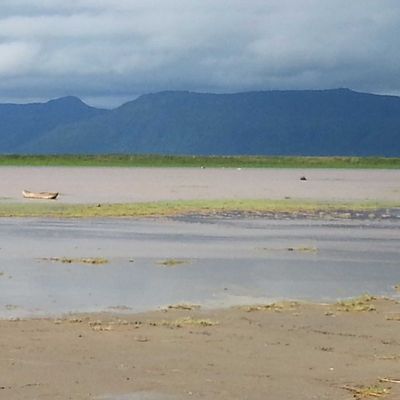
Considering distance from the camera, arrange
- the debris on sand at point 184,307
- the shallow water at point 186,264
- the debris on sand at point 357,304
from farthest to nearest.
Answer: the shallow water at point 186,264 < the debris on sand at point 357,304 < the debris on sand at point 184,307

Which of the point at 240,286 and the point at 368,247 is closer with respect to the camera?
the point at 240,286

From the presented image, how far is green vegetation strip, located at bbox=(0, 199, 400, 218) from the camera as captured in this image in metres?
41.9

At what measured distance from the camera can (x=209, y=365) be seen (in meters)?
11.8

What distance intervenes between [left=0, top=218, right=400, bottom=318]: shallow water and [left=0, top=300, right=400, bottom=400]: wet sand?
170 cm

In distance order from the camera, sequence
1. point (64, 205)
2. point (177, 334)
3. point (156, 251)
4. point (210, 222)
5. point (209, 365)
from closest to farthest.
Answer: point (209, 365), point (177, 334), point (156, 251), point (210, 222), point (64, 205)

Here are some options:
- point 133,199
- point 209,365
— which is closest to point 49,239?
point 209,365

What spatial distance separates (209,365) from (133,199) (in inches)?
1696

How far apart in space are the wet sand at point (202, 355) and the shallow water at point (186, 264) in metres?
1.70

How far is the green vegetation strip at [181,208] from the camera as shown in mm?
41875

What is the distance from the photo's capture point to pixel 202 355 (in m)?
12.4

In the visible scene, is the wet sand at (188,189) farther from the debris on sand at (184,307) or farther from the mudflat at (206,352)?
the mudflat at (206,352)

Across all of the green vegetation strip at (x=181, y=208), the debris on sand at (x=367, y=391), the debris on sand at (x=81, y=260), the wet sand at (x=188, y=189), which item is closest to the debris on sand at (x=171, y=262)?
the debris on sand at (x=81, y=260)

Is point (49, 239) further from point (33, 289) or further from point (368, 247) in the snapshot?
point (33, 289)

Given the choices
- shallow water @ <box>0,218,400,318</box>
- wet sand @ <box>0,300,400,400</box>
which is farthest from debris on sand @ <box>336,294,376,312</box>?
shallow water @ <box>0,218,400,318</box>
